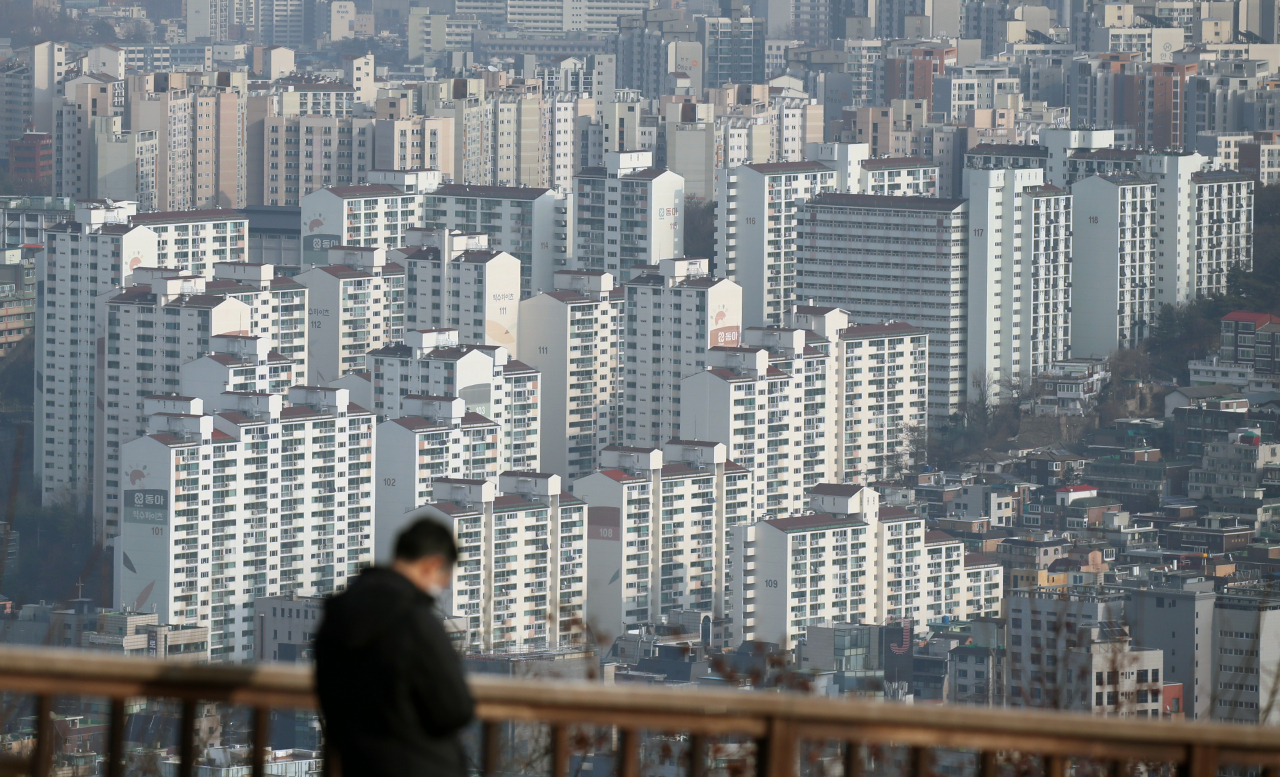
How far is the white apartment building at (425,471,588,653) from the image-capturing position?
12703mm

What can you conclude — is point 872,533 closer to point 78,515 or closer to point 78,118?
point 78,515

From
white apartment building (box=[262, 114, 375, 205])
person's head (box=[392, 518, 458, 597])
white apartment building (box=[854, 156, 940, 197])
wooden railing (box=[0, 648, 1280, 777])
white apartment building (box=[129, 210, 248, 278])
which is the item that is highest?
white apartment building (box=[262, 114, 375, 205])

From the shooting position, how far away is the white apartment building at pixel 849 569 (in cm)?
1316

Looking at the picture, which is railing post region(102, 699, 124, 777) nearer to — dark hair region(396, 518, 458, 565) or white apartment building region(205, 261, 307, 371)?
dark hair region(396, 518, 458, 565)

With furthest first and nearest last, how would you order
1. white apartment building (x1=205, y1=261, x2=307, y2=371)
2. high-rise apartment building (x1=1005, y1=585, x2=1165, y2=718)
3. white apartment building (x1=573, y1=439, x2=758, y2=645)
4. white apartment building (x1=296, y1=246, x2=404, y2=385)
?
white apartment building (x1=296, y1=246, x2=404, y2=385), white apartment building (x1=205, y1=261, x2=307, y2=371), white apartment building (x1=573, y1=439, x2=758, y2=645), high-rise apartment building (x1=1005, y1=585, x2=1165, y2=718)

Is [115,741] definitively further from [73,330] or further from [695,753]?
[73,330]

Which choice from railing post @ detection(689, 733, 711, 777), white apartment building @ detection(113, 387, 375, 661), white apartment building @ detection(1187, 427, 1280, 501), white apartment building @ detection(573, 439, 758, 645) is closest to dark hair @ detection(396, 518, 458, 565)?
railing post @ detection(689, 733, 711, 777)

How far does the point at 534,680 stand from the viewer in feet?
4.59

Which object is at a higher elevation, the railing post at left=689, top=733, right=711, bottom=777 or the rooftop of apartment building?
the rooftop of apartment building

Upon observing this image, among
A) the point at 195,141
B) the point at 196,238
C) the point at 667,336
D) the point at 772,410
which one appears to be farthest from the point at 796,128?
the point at 772,410

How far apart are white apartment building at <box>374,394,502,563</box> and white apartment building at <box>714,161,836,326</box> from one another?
5.24 meters

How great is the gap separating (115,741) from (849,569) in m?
12.1

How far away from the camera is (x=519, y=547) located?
12.9 meters

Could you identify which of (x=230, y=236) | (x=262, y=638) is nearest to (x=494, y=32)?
(x=230, y=236)
